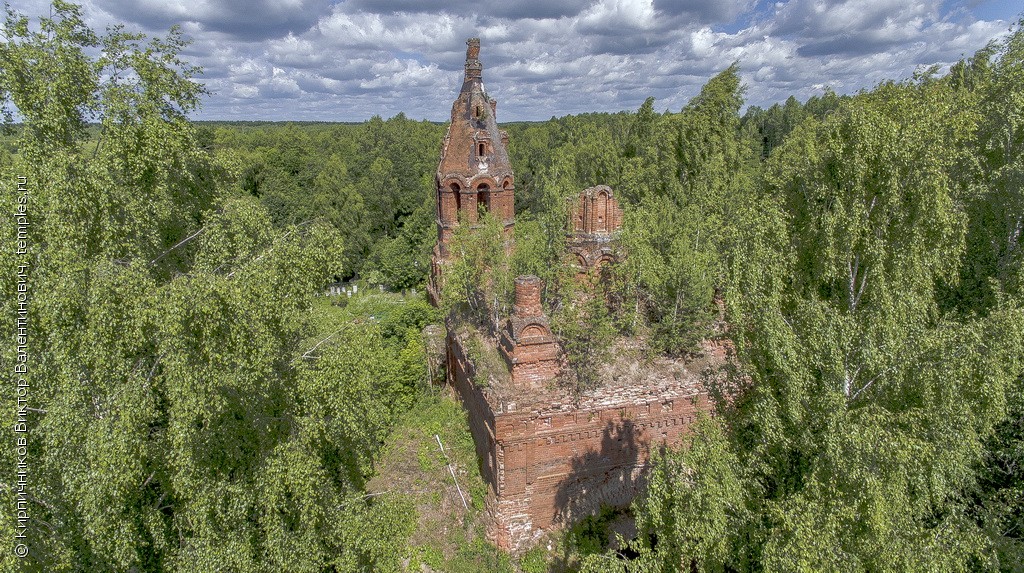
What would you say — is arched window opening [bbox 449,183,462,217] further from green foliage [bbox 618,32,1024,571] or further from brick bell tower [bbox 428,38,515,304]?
green foliage [bbox 618,32,1024,571]

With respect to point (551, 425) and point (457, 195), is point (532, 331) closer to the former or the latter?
point (551, 425)

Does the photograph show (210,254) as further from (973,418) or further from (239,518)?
(973,418)

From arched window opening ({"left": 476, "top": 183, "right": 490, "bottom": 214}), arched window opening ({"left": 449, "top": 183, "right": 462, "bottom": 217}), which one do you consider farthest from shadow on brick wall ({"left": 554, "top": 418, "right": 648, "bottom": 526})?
arched window opening ({"left": 449, "top": 183, "right": 462, "bottom": 217})

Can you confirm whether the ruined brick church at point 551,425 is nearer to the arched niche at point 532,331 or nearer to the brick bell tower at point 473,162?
the arched niche at point 532,331

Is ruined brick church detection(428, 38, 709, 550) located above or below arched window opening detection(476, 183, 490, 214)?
below

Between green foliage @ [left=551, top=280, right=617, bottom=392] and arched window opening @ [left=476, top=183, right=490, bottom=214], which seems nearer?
green foliage @ [left=551, top=280, right=617, bottom=392]

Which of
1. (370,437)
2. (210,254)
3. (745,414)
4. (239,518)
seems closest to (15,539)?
(239,518)
